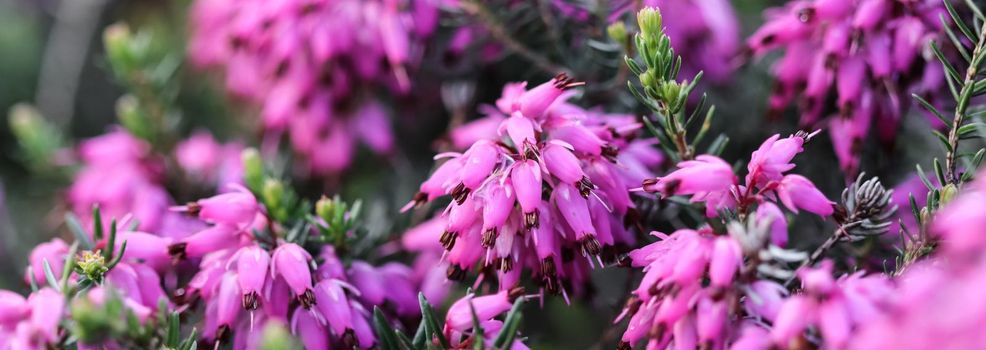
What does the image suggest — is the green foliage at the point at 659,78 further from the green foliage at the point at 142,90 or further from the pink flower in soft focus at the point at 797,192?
the green foliage at the point at 142,90

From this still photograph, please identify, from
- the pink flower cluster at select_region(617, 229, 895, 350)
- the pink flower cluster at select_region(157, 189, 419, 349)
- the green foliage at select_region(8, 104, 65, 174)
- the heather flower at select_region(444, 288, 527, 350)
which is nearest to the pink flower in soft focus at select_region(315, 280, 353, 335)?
the pink flower cluster at select_region(157, 189, 419, 349)

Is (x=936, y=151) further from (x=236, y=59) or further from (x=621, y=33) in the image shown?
(x=236, y=59)

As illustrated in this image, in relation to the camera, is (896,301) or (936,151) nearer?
(896,301)

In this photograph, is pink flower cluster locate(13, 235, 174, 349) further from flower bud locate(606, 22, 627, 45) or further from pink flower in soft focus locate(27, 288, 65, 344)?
flower bud locate(606, 22, 627, 45)

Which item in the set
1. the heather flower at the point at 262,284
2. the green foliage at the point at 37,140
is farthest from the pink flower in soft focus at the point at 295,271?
the green foliage at the point at 37,140

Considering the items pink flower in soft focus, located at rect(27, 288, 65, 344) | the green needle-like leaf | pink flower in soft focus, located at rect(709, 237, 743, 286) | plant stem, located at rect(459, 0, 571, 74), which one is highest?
plant stem, located at rect(459, 0, 571, 74)

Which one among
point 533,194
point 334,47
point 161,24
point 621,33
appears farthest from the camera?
point 161,24

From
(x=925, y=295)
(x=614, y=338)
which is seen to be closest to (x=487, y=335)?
(x=614, y=338)
